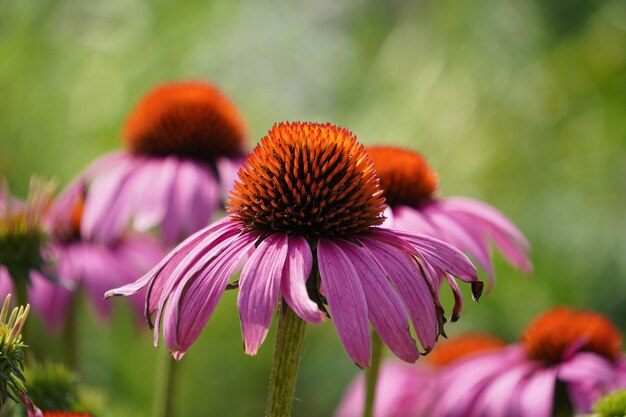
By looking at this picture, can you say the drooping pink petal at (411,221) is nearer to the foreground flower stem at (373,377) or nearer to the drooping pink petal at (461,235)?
the drooping pink petal at (461,235)

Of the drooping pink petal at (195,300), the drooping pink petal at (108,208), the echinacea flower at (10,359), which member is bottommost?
the echinacea flower at (10,359)

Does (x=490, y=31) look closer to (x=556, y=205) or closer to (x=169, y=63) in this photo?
(x=556, y=205)

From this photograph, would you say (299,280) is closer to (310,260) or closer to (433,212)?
(310,260)

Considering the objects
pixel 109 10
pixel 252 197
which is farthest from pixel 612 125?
pixel 252 197

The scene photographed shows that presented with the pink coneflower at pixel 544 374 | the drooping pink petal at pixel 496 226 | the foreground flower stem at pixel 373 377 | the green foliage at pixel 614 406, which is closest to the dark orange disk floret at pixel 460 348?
the pink coneflower at pixel 544 374

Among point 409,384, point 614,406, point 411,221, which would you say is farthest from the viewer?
point 409,384

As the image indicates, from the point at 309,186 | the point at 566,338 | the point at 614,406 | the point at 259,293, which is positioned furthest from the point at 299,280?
the point at 566,338
